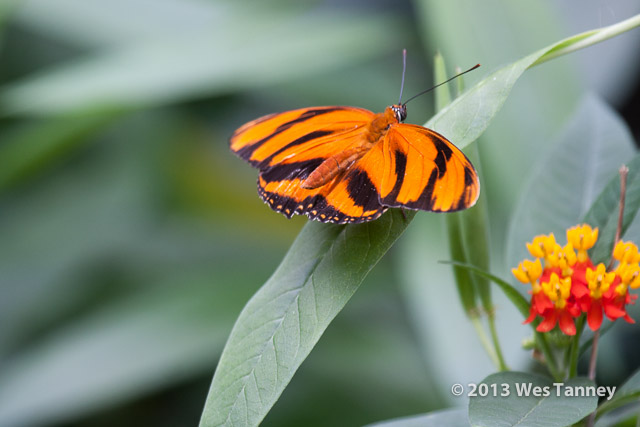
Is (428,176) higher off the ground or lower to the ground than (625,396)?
higher

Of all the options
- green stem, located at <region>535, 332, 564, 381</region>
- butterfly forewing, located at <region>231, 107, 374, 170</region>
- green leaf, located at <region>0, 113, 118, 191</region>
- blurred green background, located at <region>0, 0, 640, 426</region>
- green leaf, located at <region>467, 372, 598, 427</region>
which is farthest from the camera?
green leaf, located at <region>0, 113, 118, 191</region>

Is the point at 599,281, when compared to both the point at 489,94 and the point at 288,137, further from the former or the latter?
the point at 288,137

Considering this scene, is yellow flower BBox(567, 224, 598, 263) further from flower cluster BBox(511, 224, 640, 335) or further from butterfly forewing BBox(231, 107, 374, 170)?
butterfly forewing BBox(231, 107, 374, 170)

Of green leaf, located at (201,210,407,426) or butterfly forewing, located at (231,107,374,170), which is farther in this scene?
butterfly forewing, located at (231,107,374,170)

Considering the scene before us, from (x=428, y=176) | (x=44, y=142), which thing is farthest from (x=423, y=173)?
(x=44, y=142)

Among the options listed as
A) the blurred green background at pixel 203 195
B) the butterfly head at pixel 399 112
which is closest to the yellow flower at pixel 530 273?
the butterfly head at pixel 399 112

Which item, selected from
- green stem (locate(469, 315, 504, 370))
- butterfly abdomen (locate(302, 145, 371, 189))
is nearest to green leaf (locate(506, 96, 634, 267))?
green stem (locate(469, 315, 504, 370))

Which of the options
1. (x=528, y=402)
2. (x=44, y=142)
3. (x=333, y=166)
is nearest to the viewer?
(x=528, y=402)
